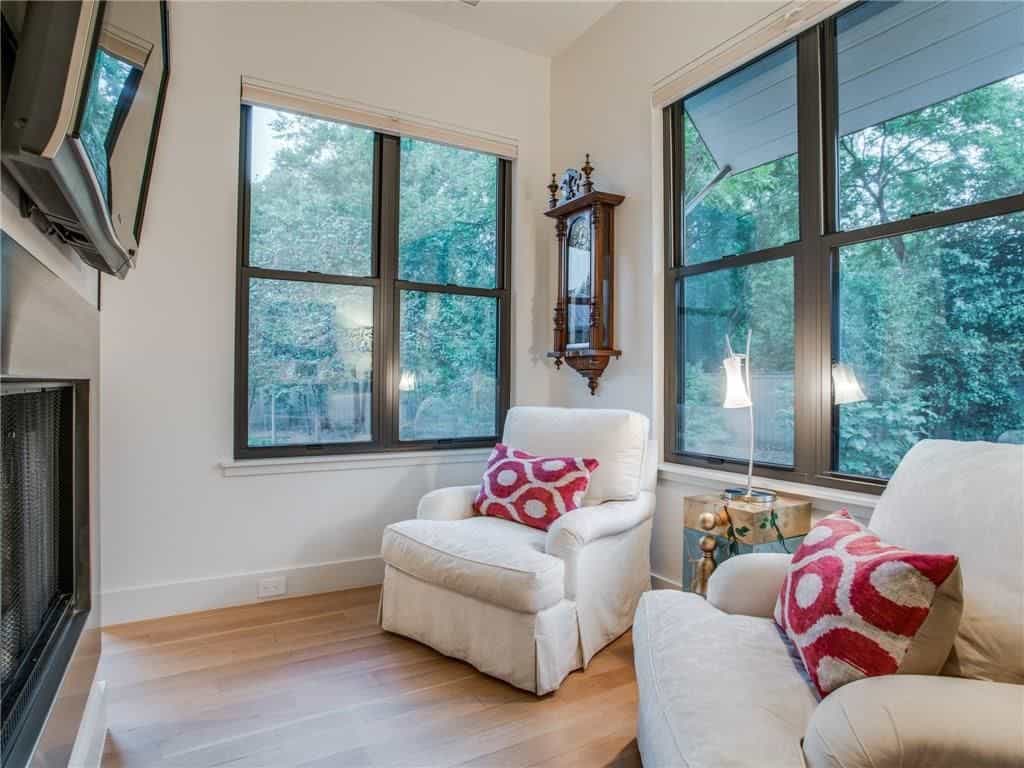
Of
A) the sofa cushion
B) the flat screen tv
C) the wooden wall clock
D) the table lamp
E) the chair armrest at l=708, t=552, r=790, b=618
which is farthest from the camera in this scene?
the wooden wall clock

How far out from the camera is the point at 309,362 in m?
2.93

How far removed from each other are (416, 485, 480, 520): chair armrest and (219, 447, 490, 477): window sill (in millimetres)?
580

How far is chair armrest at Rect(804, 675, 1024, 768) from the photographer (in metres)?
0.85

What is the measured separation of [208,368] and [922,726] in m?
2.71

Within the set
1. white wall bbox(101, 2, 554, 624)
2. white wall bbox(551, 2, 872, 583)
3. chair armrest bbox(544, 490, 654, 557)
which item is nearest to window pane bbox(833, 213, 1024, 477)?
white wall bbox(551, 2, 872, 583)

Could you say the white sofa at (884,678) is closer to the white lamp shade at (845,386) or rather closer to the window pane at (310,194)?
the white lamp shade at (845,386)

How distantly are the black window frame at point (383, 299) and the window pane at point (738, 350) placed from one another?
1.09 metres

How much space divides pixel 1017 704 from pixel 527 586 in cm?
126

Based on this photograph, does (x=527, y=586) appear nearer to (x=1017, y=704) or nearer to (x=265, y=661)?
(x=265, y=661)

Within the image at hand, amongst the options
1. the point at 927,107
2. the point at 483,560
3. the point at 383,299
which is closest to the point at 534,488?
the point at 483,560

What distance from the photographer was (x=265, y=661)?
2156 millimetres

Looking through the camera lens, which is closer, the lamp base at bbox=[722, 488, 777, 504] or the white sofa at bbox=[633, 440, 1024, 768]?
the white sofa at bbox=[633, 440, 1024, 768]

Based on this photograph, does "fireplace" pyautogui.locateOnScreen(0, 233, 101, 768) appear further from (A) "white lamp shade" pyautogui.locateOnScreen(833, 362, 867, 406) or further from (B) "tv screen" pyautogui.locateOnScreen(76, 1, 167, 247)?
(A) "white lamp shade" pyautogui.locateOnScreen(833, 362, 867, 406)

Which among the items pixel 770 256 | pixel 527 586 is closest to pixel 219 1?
pixel 770 256
